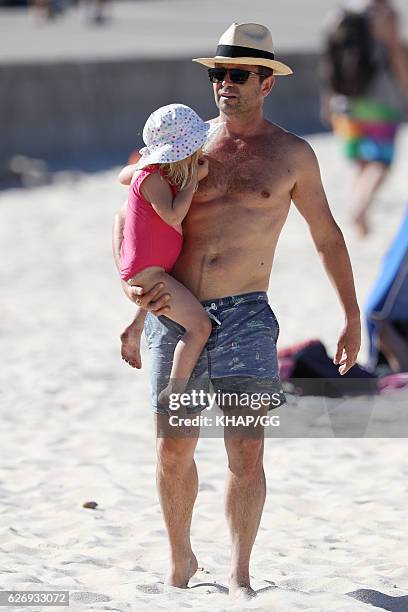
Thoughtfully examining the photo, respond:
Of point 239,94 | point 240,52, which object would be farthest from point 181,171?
point 240,52

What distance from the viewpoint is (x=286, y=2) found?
3569cm

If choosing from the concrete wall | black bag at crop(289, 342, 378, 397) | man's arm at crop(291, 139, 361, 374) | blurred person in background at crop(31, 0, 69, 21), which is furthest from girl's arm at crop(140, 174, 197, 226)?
→ blurred person in background at crop(31, 0, 69, 21)

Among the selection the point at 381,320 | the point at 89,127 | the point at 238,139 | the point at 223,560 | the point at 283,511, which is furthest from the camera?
the point at 89,127

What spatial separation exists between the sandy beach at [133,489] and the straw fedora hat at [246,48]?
1.71 meters

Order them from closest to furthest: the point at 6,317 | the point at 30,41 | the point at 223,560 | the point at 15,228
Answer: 1. the point at 223,560
2. the point at 6,317
3. the point at 15,228
4. the point at 30,41

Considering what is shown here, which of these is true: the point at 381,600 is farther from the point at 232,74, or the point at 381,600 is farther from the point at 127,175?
the point at 232,74

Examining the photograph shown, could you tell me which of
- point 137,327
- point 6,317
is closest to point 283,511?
point 137,327

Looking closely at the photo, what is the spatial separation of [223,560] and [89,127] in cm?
1324

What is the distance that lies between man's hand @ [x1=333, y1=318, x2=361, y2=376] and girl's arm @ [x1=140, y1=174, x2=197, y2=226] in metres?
0.72

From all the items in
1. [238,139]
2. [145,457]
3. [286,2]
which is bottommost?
[286,2]

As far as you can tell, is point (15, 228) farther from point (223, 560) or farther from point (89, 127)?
point (223, 560)

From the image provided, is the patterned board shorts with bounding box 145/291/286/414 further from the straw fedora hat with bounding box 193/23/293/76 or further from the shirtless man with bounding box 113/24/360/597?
the straw fedora hat with bounding box 193/23/293/76

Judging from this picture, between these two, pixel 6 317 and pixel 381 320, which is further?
pixel 6 317

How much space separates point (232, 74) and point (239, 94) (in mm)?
68
